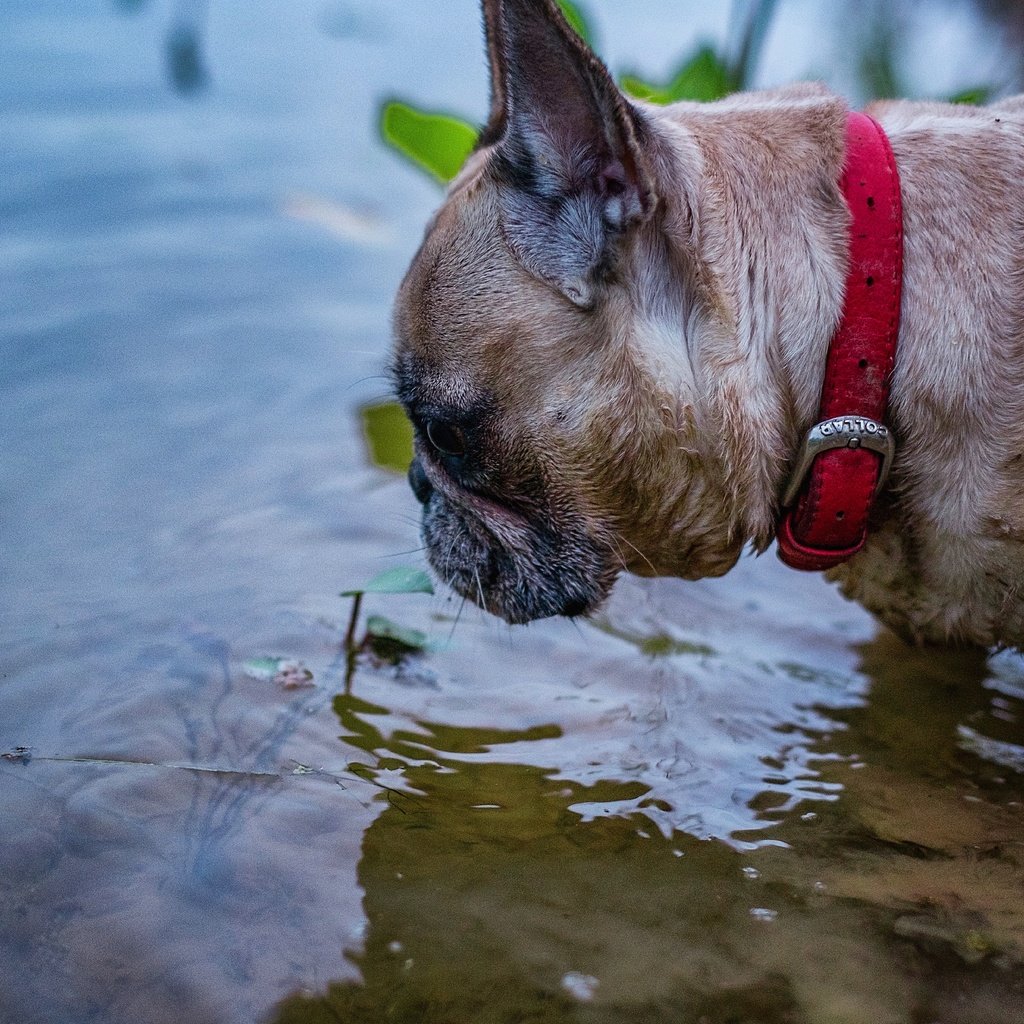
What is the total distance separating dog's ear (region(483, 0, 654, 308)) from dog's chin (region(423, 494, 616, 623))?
0.59 meters

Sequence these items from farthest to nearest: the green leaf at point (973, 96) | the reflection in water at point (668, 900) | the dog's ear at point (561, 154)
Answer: the green leaf at point (973, 96) → the dog's ear at point (561, 154) → the reflection in water at point (668, 900)

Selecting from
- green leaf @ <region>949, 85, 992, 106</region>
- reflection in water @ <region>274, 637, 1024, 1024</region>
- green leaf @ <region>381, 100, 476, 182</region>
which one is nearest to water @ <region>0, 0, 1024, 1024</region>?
reflection in water @ <region>274, 637, 1024, 1024</region>

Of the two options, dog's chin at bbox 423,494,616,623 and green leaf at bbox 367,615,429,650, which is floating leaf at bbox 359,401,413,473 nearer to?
green leaf at bbox 367,615,429,650

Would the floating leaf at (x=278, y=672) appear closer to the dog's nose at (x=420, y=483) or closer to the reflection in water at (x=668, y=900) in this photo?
the reflection in water at (x=668, y=900)

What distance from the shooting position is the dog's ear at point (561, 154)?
2.40 metres

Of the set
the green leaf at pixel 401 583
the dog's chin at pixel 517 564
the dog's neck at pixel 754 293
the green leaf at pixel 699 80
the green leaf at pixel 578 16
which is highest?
the green leaf at pixel 578 16

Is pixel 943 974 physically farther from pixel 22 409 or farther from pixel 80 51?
pixel 80 51

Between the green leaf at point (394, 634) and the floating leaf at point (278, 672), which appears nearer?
the floating leaf at point (278, 672)

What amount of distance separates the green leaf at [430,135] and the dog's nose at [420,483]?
169 cm

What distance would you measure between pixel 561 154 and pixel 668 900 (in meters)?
1.56

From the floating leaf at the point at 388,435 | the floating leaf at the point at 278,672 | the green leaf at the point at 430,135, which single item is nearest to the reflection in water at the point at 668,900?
the floating leaf at the point at 278,672

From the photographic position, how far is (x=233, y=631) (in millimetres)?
3143

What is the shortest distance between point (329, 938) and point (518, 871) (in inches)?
15.8

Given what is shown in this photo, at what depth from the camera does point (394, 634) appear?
315 cm
